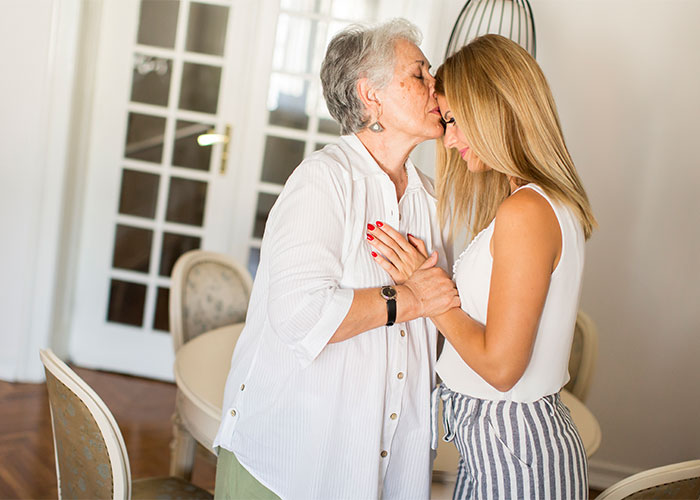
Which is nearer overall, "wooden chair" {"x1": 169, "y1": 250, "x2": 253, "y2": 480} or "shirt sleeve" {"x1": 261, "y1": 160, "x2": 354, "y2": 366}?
"shirt sleeve" {"x1": 261, "y1": 160, "x2": 354, "y2": 366}

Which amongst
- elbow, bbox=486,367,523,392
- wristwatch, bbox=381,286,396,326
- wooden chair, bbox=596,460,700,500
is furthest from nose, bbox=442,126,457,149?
wooden chair, bbox=596,460,700,500

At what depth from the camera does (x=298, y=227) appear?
1351mm

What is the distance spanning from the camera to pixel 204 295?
8.87 ft

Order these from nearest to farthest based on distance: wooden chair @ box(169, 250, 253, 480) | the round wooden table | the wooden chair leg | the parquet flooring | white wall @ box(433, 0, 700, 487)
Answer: the round wooden table
the wooden chair leg
wooden chair @ box(169, 250, 253, 480)
the parquet flooring
white wall @ box(433, 0, 700, 487)

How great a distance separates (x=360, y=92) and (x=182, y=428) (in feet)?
4.37

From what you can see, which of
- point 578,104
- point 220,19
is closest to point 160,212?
point 220,19

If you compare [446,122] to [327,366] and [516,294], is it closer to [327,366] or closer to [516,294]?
[516,294]

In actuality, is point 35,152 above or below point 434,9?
below

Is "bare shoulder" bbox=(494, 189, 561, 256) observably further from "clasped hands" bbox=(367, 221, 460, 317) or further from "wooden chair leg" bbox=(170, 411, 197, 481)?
"wooden chair leg" bbox=(170, 411, 197, 481)

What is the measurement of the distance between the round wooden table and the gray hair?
0.93 meters

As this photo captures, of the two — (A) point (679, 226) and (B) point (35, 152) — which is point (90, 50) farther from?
(A) point (679, 226)

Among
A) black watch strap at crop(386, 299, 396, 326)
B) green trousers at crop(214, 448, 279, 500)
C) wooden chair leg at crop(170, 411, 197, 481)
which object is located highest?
black watch strap at crop(386, 299, 396, 326)

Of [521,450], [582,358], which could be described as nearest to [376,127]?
[521,450]

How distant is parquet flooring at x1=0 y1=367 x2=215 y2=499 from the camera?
8.91 ft
